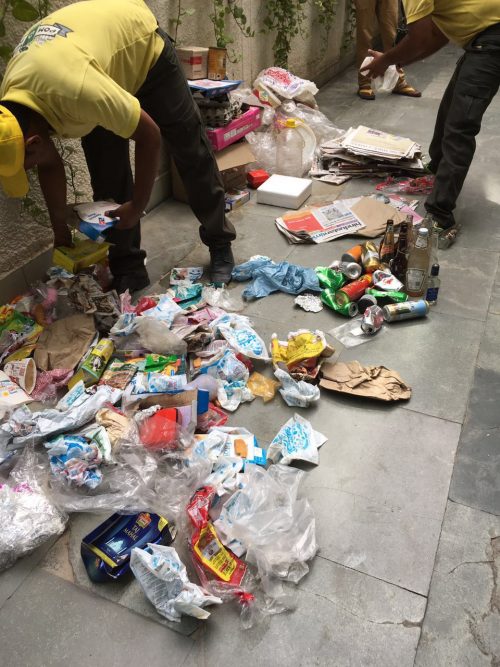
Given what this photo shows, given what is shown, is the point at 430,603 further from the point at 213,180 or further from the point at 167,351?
the point at 213,180

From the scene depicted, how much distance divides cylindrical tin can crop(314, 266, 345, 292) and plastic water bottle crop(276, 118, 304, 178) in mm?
1316

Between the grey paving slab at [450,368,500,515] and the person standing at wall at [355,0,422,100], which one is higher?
the person standing at wall at [355,0,422,100]

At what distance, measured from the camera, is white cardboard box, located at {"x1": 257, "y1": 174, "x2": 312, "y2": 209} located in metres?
3.34

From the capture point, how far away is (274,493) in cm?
166

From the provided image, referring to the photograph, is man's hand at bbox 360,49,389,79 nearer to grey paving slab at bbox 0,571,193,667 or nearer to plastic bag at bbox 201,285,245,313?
plastic bag at bbox 201,285,245,313

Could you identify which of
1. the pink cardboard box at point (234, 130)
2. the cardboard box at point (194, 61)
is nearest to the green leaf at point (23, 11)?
the cardboard box at point (194, 61)

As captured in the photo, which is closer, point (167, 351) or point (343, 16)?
point (167, 351)

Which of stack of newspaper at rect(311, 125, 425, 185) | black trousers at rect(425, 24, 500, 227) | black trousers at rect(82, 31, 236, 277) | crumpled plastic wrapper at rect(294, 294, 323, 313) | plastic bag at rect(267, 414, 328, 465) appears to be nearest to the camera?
plastic bag at rect(267, 414, 328, 465)

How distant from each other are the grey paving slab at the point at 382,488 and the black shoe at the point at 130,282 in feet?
3.73

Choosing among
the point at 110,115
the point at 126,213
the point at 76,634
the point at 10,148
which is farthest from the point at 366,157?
the point at 76,634

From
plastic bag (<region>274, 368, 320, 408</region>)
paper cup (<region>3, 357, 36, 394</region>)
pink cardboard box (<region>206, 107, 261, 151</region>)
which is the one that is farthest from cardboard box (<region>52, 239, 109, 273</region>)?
pink cardboard box (<region>206, 107, 261, 151</region>)

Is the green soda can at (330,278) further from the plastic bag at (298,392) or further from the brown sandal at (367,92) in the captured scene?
the brown sandal at (367,92)

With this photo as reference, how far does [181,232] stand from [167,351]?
3.85ft

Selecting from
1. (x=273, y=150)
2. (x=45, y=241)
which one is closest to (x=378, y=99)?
(x=273, y=150)
